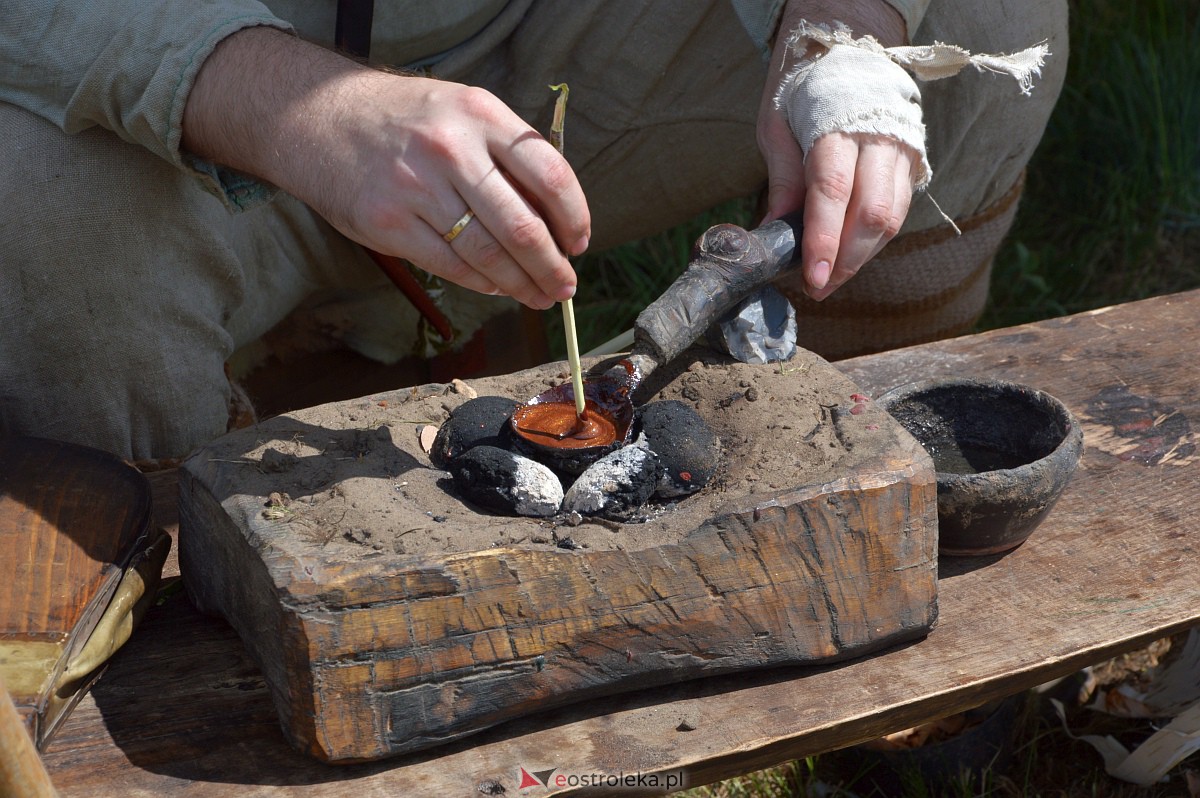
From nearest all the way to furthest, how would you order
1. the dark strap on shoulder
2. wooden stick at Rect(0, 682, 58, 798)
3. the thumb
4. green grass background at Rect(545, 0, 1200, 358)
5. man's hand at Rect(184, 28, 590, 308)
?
wooden stick at Rect(0, 682, 58, 798), man's hand at Rect(184, 28, 590, 308), the thumb, the dark strap on shoulder, green grass background at Rect(545, 0, 1200, 358)

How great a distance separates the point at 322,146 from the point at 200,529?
0.61 m

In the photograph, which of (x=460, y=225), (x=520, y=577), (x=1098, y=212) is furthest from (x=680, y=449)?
(x=1098, y=212)

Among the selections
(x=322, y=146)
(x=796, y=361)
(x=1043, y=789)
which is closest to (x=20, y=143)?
(x=322, y=146)

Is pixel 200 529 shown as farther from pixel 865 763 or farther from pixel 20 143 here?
pixel 865 763

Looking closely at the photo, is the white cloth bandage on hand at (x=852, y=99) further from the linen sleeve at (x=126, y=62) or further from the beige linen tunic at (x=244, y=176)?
the linen sleeve at (x=126, y=62)

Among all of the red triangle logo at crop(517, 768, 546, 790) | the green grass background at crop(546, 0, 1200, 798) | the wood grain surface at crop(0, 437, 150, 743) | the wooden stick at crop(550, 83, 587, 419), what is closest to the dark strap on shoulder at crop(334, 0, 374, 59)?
the wooden stick at crop(550, 83, 587, 419)

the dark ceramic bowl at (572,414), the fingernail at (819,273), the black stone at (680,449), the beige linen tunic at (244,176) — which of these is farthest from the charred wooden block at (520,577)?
the beige linen tunic at (244,176)

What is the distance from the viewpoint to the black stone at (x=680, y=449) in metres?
1.82

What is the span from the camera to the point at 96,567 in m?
1.81

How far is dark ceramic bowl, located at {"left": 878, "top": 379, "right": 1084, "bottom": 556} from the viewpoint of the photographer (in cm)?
188

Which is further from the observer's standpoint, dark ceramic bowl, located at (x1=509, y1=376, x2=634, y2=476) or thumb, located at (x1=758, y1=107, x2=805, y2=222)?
thumb, located at (x1=758, y1=107, x2=805, y2=222)

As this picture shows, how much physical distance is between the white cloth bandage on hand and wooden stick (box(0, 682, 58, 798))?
1480 millimetres

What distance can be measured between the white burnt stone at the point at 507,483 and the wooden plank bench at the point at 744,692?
0.29 m

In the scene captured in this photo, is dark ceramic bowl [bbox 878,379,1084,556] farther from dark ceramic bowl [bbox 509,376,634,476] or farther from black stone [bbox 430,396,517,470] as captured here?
black stone [bbox 430,396,517,470]
